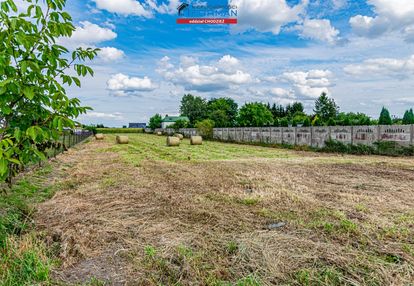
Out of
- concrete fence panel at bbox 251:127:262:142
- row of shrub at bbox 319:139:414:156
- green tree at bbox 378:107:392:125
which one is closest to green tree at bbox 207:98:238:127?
concrete fence panel at bbox 251:127:262:142

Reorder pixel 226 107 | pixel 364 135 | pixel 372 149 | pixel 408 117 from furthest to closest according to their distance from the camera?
pixel 226 107 < pixel 364 135 < pixel 372 149 < pixel 408 117

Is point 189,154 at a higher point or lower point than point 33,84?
lower

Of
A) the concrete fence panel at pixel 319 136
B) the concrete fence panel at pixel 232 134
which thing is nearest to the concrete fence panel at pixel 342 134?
the concrete fence panel at pixel 319 136

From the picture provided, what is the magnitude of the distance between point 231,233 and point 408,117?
14.9 meters

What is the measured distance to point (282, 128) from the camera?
A: 22.6 meters

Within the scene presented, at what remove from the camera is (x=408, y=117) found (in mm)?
15297

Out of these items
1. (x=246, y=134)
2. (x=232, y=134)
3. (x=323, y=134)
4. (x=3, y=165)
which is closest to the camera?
(x=3, y=165)

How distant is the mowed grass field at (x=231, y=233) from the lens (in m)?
2.73

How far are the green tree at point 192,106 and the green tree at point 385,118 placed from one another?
83.2m

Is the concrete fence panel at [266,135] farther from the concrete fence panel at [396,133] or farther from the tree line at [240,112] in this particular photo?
the concrete fence panel at [396,133]

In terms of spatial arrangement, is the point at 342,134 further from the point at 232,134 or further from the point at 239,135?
the point at 232,134

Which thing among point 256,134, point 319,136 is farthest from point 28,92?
point 256,134

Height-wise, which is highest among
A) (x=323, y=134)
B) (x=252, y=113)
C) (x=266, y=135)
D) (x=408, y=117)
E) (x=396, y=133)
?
(x=252, y=113)

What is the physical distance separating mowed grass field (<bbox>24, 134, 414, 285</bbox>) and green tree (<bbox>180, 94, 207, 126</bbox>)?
93089mm
